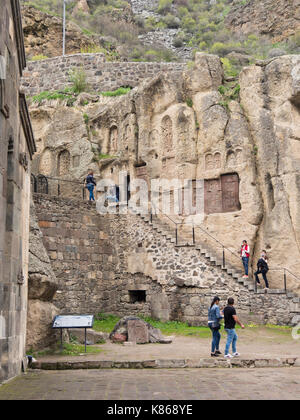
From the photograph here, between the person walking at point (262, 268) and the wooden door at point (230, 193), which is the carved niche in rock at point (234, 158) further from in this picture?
the person walking at point (262, 268)

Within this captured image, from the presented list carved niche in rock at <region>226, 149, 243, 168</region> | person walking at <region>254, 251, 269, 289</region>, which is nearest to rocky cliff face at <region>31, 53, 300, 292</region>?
carved niche in rock at <region>226, 149, 243, 168</region>

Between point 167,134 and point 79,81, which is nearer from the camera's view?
point 167,134

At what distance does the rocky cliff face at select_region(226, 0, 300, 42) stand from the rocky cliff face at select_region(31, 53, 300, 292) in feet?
66.9

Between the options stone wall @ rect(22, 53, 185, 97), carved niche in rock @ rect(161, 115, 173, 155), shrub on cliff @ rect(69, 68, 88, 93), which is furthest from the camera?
stone wall @ rect(22, 53, 185, 97)

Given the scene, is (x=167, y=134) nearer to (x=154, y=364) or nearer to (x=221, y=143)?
(x=221, y=143)

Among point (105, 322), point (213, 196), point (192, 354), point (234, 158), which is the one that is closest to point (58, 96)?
point (213, 196)

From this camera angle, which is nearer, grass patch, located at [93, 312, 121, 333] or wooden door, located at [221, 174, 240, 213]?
grass patch, located at [93, 312, 121, 333]

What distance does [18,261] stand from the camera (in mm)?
10305

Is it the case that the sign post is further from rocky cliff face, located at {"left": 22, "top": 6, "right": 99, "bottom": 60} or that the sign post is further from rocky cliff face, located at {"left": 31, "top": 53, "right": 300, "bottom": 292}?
rocky cliff face, located at {"left": 22, "top": 6, "right": 99, "bottom": 60}

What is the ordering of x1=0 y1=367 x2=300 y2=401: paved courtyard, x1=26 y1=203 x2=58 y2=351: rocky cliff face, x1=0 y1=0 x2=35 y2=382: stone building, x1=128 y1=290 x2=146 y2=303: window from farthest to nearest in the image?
x1=128 y1=290 x2=146 y2=303: window → x1=26 y1=203 x2=58 y2=351: rocky cliff face → x1=0 y1=0 x2=35 y2=382: stone building → x1=0 y1=367 x2=300 y2=401: paved courtyard

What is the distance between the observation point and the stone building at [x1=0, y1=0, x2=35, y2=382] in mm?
8703

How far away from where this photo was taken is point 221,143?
22.8m

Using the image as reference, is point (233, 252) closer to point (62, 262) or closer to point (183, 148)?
point (183, 148)

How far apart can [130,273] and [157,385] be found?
13.1 m
